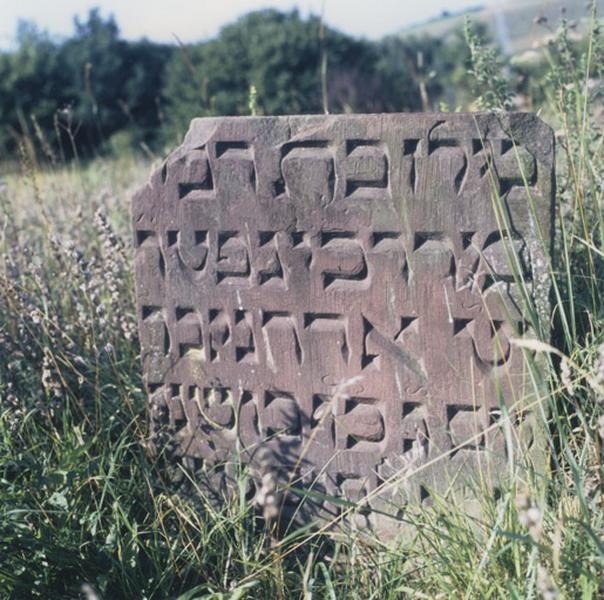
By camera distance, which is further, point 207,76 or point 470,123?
point 207,76

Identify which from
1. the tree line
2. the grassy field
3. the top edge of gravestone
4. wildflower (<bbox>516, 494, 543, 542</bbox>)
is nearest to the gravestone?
the top edge of gravestone

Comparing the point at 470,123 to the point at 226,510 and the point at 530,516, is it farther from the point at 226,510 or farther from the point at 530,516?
the point at 226,510

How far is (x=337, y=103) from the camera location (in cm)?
860

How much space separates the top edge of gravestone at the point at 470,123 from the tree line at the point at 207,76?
131 inches

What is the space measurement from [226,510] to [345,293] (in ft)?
2.39

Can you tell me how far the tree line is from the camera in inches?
332

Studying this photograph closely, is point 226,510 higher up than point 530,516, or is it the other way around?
point 530,516

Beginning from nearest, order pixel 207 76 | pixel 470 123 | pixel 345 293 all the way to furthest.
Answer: pixel 470 123 < pixel 345 293 < pixel 207 76

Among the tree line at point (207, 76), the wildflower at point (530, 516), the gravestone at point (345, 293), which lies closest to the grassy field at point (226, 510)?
the gravestone at point (345, 293)

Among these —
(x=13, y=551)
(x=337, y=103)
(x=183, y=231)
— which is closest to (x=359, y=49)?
(x=337, y=103)

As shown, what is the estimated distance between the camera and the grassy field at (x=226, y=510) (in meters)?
1.80

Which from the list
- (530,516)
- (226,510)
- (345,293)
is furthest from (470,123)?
(226,510)

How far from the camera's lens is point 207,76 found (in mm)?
8422

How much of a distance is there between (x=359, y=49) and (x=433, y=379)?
874 centimetres
